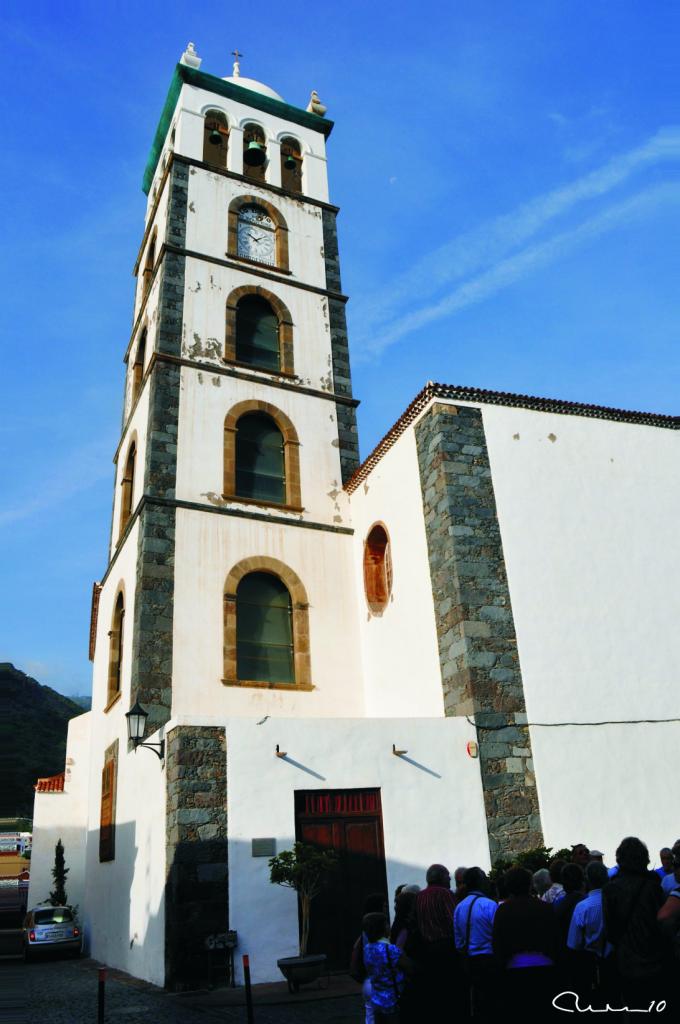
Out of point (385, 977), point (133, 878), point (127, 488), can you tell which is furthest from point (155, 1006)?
point (127, 488)

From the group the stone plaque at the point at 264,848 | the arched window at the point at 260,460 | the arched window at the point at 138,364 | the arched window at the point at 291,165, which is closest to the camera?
the stone plaque at the point at 264,848

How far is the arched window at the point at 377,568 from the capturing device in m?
15.3

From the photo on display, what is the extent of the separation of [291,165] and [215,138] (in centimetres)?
221

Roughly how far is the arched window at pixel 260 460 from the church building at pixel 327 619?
57 millimetres

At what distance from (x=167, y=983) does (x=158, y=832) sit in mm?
1841

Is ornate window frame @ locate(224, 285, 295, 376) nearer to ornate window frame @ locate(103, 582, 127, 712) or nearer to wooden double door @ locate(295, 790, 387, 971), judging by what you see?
ornate window frame @ locate(103, 582, 127, 712)

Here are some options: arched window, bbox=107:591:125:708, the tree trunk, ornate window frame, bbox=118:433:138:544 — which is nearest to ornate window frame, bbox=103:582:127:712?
arched window, bbox=107:591:125:708

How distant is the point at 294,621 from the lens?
49.7 feet

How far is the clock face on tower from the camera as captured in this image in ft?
65.0

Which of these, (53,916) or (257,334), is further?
(257,334)

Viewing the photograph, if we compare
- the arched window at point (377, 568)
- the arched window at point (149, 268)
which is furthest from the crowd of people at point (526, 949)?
the arched window at point (149, 268)

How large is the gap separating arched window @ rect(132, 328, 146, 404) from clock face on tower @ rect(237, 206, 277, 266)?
3191 millimetres

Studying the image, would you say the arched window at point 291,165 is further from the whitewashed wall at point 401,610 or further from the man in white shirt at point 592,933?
the man in white shirt at point 592,933
